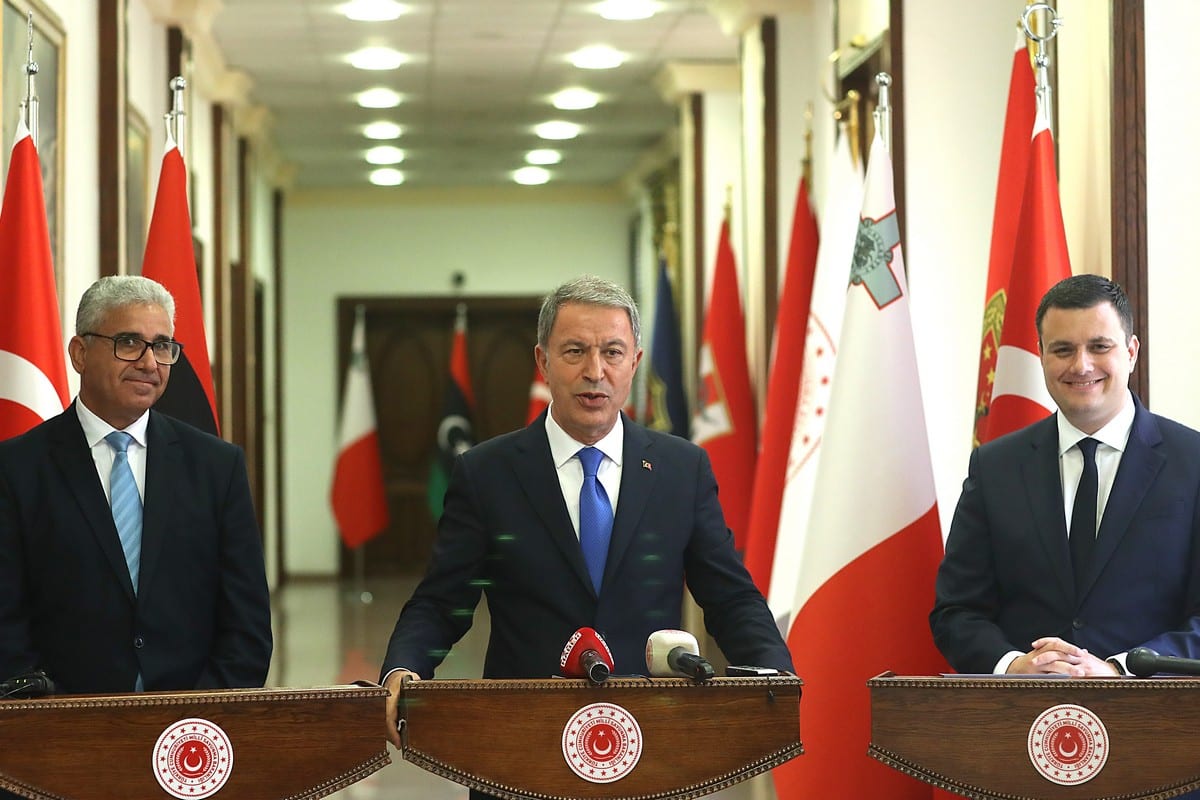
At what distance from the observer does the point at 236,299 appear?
11648 mm

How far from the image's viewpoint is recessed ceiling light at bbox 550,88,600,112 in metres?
11.1

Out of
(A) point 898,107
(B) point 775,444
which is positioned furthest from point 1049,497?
(B) point 775,444

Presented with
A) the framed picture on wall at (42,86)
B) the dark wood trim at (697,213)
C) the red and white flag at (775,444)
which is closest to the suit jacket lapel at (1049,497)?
the framed picture on wall at (42,86)

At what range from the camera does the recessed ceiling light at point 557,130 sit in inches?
484

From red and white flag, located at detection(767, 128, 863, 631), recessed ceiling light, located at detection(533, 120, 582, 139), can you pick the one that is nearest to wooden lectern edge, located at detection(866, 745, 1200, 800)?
red and white flag, located at detection(767, 128, 863, 631)

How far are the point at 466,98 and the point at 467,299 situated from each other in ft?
15.6

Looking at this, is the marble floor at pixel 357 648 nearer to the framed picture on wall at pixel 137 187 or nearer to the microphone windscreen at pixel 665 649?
the framed picture on wall at pixel 137 187

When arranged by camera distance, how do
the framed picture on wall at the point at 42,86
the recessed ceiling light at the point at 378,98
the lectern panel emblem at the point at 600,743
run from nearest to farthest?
1. the lectern panel emblem at the point at 600,743
2. the framed picture on wall at the point at 42,86
3. the recessed ceiling light at the point at 378,98

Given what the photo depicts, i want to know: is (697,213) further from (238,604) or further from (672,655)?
(672,655)

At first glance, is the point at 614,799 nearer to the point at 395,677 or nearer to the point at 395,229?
the point at 395,677

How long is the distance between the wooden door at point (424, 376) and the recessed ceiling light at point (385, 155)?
6.62 ft

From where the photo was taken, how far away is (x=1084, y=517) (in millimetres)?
2930

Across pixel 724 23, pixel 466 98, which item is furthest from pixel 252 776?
pixel 466 98

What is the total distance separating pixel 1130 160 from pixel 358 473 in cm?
1136
